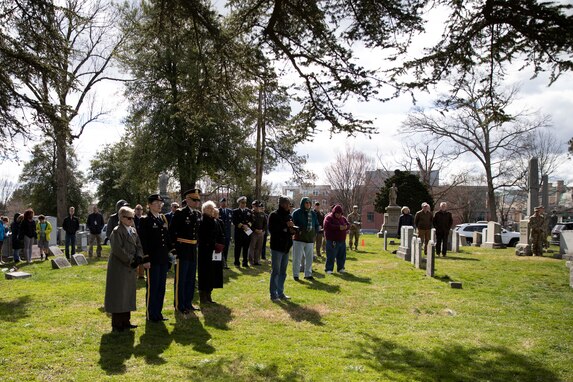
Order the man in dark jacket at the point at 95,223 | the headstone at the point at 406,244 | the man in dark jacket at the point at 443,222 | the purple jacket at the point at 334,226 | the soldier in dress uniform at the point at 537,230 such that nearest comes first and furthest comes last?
the purple jacket at the point at 334,226 → the headstone at the point at 406,244 → the man in dark jacket at the point at 443,222 → the man in dark jacket at the point at 95,223 → the soldier in dress uniform at the point at 537,230

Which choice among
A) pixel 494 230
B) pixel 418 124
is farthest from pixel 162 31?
pixel 418 124

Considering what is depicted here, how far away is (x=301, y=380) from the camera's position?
514cm

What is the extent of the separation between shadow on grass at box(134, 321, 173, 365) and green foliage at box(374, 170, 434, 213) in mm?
→ 29693

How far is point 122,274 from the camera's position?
23.3 feet

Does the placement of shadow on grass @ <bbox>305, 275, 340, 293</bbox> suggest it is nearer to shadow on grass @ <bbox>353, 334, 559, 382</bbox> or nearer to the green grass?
the green grass

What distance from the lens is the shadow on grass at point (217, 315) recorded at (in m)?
7.58

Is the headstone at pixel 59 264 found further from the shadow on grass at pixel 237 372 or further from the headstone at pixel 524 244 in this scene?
the headstone at pixel 524 244

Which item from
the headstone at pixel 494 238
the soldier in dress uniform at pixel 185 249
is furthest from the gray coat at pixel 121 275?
the headstone at pixel 494 238

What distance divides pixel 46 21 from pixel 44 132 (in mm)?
2705

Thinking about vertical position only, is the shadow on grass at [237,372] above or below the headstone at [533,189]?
below

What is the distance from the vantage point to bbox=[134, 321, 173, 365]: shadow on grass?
5.90 m

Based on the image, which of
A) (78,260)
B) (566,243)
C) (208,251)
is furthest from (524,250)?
(78,260)

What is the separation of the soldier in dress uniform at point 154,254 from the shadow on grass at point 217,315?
78cm

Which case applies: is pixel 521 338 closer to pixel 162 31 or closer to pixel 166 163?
pixel 162 31
